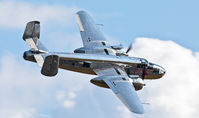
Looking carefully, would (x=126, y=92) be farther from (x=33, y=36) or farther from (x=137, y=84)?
(x=33, y=36)

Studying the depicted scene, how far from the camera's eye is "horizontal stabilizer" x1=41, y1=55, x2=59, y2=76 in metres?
67.0

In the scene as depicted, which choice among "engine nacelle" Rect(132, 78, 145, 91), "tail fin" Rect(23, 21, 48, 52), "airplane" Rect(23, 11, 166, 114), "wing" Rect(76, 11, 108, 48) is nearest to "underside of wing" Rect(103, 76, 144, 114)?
"airplane" Rect(23, 11, 166, 114)

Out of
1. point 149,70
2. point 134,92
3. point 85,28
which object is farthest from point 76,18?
point 134,92

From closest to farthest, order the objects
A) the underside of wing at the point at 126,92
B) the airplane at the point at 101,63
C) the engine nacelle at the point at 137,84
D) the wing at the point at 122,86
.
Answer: the underside of wing at the point at 126,92 < the wing at the point at 122,86 < the airplane at the point at 101,63 < the engine nacelle at the point at 137,84

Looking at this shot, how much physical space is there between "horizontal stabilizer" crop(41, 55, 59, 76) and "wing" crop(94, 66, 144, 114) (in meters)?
6.33

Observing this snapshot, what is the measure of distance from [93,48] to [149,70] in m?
7.67

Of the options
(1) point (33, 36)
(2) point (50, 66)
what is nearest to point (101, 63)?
(2) point (50, 66)

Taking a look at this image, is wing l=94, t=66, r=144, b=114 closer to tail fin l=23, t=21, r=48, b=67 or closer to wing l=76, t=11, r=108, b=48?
wing l=76, t=11, r=108, b=48

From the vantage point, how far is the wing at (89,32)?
78.6 m

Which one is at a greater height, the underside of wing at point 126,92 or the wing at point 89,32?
Result: the wing at point 89,32

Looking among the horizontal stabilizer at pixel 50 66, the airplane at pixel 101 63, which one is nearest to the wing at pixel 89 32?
the airplane at pixel 101 63

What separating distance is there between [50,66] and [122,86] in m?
8.56

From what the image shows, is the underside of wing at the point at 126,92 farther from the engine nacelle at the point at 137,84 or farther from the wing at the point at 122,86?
the engine nacelle at the point at 137,84

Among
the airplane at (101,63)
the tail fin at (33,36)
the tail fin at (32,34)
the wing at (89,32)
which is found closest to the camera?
the airplane at (101,63)
